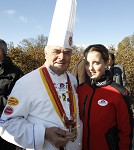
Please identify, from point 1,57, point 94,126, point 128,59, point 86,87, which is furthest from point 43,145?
point 128,59

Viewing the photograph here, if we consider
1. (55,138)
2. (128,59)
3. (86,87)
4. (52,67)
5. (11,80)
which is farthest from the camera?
(128,59)

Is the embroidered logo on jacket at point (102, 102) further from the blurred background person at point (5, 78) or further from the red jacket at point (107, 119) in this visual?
the blurred background person at point (5, 78)

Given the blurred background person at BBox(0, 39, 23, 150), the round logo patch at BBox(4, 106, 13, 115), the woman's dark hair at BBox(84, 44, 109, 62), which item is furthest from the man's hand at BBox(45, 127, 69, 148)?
the blurred background person at BBox(0, 39, 23, 150)

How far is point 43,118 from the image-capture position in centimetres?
232

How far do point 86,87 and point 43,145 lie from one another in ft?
2.87

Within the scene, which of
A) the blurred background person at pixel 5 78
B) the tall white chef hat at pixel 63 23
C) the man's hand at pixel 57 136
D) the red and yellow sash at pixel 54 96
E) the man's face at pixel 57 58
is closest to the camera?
the man's hand at pixel 57 136

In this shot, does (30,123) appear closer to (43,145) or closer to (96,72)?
(43,145)

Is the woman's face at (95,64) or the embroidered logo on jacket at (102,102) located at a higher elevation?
the woman's face at (95,64)

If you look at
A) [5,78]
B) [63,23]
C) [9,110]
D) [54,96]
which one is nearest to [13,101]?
[9,110]

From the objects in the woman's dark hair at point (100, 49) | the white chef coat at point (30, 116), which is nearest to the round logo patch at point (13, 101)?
the white chef coat at point (30, 116)

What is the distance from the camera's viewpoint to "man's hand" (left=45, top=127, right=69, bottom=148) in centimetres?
221

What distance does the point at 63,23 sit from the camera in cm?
267

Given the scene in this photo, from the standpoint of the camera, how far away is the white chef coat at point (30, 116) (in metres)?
2.22

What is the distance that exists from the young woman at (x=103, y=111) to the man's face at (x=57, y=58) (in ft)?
1.29
